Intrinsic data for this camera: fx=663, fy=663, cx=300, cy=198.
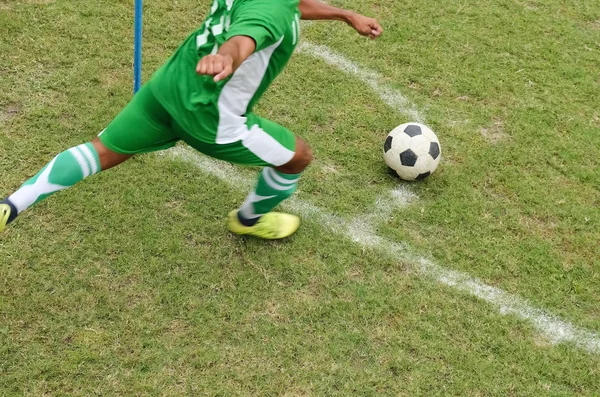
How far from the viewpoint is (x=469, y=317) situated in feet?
11.9

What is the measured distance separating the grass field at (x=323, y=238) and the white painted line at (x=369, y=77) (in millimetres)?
34

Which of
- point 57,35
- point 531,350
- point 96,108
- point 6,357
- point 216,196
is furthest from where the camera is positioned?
point 57,35

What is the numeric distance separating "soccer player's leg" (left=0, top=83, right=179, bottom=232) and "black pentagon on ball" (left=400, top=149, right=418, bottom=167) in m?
1.66

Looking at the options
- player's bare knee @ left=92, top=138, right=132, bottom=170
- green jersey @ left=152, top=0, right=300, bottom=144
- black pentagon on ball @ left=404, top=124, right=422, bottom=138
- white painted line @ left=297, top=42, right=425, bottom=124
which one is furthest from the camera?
white painted line @ left=297, top=42, right=425, bottom=124

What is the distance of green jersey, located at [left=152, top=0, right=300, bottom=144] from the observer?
2877mm

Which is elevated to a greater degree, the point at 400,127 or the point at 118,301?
the point at 400,127

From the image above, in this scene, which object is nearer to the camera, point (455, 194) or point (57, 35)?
point (455, 194)

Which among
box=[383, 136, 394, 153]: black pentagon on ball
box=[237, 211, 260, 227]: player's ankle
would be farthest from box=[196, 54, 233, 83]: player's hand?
box=[383, 136, 394, 153]: black pentagon on ball

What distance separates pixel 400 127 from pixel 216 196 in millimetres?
1324

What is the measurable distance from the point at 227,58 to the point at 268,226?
161 cm

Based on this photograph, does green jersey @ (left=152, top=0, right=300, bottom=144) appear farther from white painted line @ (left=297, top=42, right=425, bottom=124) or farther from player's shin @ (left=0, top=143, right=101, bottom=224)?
white painted line @ (left=297, top=42, right=425, bottom=124)

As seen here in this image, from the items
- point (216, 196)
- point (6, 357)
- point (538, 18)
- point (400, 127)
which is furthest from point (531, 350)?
point (538, 18)

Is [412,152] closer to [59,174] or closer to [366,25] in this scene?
[366,25]

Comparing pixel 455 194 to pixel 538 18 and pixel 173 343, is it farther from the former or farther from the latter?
pixel 538 18
